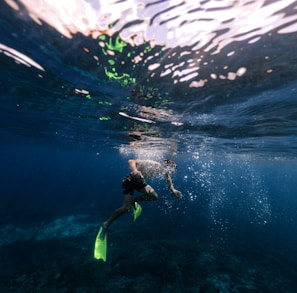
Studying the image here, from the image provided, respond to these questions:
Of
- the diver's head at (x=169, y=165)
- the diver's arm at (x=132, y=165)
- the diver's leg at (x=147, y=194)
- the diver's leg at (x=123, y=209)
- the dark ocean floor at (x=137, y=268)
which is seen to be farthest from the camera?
the dark ocean floor at (x=137, y=268)

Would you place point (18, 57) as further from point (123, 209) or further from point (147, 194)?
point (147, 194)

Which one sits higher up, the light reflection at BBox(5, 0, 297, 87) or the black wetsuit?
the light reflection at BBox(5, 0, 297, 87)

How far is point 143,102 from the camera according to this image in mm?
13172

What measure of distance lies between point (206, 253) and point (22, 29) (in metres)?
18.9

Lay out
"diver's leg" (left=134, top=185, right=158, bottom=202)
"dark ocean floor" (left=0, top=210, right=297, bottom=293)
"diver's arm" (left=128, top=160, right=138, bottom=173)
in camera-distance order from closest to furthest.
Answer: "diver's leg" (left=134, top=185, right=158, bottom=202) → "diver's arm" (left=128, top=160, right=138, bottom=173) → "dark ocean floor" (left=0, top=210, right=297, bottom=293)

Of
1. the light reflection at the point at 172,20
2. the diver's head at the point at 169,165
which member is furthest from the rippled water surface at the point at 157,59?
the diver's head at the point at 169,165

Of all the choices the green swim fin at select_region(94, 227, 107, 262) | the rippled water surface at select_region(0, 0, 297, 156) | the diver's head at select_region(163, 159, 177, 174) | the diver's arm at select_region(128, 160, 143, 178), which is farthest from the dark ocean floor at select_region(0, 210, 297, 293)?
the rippled water surface at select_region(0, 0, 297, 156)

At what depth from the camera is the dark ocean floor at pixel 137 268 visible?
40.3ft

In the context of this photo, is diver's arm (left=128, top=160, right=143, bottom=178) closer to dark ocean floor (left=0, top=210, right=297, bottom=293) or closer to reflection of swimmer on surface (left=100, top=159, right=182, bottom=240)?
reflection of swimmer on surface (left=100, top=159, right=182, bottom=240)

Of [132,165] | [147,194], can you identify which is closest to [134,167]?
[132,165]

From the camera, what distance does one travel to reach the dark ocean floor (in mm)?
12273

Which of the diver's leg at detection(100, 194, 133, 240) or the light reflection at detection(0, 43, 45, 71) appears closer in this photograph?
the diver's leg at detection(100, 194, 133, 240)

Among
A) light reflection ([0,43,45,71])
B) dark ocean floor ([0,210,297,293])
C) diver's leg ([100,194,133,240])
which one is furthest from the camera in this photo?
dark ocean floor ([0,210,297,293])

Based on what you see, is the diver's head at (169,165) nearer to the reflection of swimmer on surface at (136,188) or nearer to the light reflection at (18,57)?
the reflection of swimmer on surface at (136,188)
